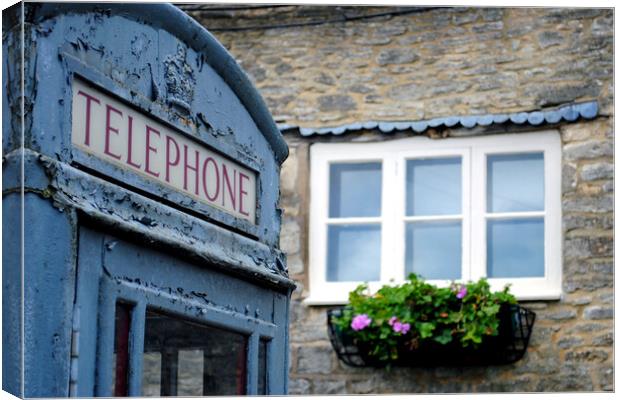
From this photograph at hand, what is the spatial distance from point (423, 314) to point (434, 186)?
569 mm

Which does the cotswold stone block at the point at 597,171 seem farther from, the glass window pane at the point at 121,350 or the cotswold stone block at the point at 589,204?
the glass window pane at the point at 121,350

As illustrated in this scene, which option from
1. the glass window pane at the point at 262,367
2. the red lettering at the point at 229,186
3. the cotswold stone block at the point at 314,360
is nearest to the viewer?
the red lettering at the point at 229,186

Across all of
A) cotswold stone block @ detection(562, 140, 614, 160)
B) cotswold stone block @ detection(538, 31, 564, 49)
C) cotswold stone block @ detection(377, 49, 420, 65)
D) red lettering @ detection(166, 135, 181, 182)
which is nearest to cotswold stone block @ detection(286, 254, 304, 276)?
cotswold stone block @ detection(377, 49, 420, 65)

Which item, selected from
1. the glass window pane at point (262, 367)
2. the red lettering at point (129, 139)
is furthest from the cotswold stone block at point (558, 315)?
the red lettering at point (129, 139)

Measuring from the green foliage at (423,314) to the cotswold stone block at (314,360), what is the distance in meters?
0.17

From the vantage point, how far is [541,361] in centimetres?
495

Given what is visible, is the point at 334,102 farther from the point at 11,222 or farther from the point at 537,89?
the point at 11,222

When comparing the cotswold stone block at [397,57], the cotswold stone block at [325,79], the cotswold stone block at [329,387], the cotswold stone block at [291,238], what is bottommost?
the cotswold stone block at [329,387]

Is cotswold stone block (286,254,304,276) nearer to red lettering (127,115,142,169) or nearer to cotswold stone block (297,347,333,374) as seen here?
cotswold stone block (297,347,333,374)

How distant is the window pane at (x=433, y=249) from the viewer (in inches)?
204

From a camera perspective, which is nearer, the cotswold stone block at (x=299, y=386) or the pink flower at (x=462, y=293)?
the pink flower at (x=462, y=293)

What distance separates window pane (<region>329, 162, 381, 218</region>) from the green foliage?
38cm

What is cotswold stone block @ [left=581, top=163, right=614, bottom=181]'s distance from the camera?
199 inches

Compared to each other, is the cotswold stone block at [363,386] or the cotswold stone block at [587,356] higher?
the cotswold stone block at [587,356]
